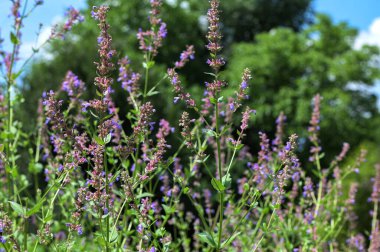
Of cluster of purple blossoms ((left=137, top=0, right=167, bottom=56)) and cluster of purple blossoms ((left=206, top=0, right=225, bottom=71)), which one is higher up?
cluster of purple blossoms ((left=137, top=0, right=167, bottom=56))

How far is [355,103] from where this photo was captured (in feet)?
84.9

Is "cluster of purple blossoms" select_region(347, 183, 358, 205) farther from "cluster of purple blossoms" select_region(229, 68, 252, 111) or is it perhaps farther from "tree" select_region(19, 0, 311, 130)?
"tree" select_region(19, 0, 311, 130)

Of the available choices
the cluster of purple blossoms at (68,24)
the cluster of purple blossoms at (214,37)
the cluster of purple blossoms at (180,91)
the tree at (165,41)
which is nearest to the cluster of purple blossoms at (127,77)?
the cluster of purple blossoms at (68,24)

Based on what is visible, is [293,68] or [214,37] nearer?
[214,37]

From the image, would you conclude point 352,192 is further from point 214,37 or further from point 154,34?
point 214,37

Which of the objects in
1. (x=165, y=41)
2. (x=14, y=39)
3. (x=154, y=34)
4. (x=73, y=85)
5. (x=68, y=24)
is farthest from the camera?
(x=165, y=41)

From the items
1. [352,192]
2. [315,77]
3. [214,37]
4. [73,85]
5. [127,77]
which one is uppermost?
[315,77]

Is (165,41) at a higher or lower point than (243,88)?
higher

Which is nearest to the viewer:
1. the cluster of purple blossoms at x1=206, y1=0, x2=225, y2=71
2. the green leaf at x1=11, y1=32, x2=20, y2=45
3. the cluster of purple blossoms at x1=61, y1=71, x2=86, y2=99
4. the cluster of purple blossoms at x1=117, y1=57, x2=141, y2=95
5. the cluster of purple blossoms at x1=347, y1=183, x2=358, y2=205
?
the cluster of purple blossoms at x1=206, y1=0, x2=225, y2=71

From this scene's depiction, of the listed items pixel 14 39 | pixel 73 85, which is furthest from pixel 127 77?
pixel 14 39

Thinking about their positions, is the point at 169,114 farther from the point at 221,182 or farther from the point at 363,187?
the point at 221,182

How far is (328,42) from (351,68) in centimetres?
274

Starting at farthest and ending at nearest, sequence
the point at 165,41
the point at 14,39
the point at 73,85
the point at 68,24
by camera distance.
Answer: the point at 165,41
the point at 73,85
the point at 68,24
the point at 14,39

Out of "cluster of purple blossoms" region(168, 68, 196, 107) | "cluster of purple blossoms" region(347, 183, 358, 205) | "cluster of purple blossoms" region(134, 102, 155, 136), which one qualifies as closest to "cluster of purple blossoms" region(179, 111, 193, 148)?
"cluster of purple blossoms" region(168, 68, 196, 107)
